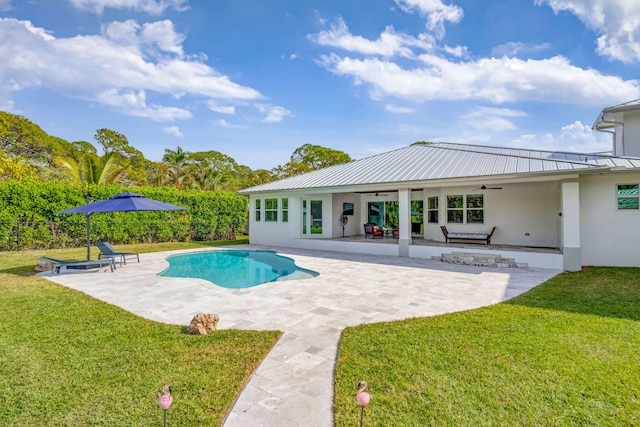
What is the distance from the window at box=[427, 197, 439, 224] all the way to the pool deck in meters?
5.04

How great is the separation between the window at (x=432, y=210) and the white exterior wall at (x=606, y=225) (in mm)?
6139

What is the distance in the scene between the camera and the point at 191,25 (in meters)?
13.2

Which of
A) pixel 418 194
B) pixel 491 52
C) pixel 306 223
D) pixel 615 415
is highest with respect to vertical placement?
pixel 491 52

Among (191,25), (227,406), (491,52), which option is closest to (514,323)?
(227,406)

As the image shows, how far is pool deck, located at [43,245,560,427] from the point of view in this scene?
130 inches

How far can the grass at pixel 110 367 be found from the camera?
3.00 m

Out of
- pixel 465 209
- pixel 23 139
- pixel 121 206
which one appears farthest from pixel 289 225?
pixel 23 139

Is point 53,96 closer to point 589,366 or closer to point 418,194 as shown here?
point 418,194

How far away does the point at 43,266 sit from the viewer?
10250 millimetres

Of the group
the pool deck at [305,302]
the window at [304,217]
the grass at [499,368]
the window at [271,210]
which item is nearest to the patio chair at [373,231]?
the window at [304,217]

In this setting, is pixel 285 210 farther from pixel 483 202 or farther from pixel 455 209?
pixel 483 202

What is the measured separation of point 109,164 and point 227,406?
20.2m

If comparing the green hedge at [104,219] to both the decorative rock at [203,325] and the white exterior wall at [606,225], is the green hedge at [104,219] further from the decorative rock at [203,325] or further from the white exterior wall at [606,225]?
the white exterior wall at [606,225]

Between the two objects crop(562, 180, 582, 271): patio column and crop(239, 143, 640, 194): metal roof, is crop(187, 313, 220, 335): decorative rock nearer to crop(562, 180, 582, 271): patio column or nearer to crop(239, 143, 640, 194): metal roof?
crop(239, 143, 640, 194): metal roof
